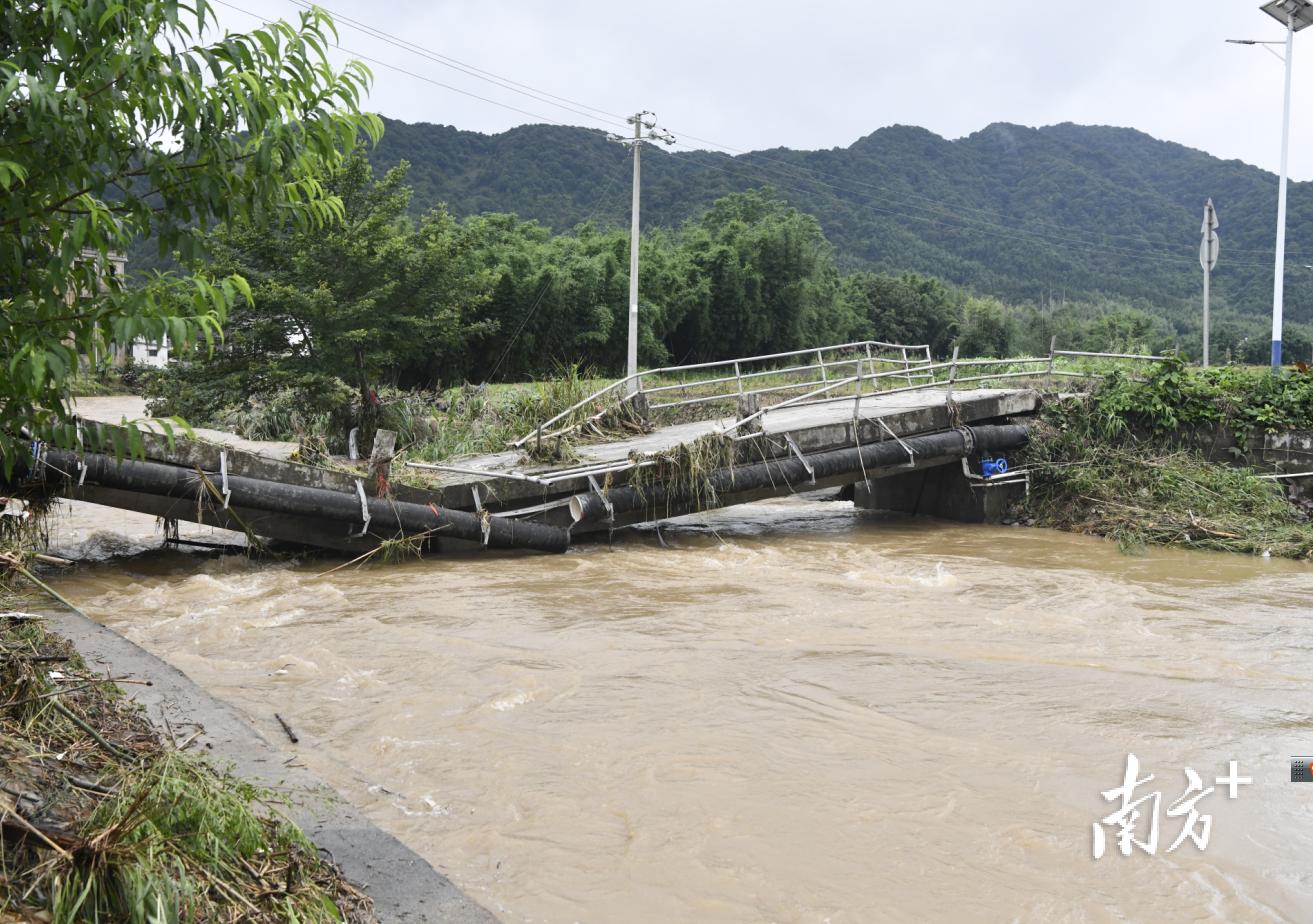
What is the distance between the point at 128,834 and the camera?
10.9 feet

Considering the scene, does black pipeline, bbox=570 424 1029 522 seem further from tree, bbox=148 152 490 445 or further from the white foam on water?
tree, bbox=148 152 490 445

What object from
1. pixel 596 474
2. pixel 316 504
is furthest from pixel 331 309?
pixel 316 504

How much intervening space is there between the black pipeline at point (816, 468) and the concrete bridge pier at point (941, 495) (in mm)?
783

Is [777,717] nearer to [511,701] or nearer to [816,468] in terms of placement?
[511,701]

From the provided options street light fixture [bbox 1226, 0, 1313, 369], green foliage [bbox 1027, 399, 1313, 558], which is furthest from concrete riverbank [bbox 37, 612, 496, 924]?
street light fixture [bbox 1226, 0, 1313, 369]

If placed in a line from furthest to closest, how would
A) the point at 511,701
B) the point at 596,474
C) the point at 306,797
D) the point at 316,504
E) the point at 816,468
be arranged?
1. the point at 816,468
2. the point at 596,474
3. the point at 316,504
4. the point at 511,701
5. the point at 306,797

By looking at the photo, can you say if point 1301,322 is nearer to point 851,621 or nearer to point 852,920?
point 851,621

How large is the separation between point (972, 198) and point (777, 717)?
A: 11986 cm

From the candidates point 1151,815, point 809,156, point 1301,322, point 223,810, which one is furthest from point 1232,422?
point 809,156

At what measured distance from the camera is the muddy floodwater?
491 cm

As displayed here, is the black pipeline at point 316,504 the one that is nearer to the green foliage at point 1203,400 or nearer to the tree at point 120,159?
the tree at point 120,159

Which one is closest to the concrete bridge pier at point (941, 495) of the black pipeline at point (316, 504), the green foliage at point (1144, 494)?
the green foliage at point (1144, 494)

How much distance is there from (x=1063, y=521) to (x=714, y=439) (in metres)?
5.91

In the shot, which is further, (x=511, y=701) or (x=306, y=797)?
(x=511, y=701)
